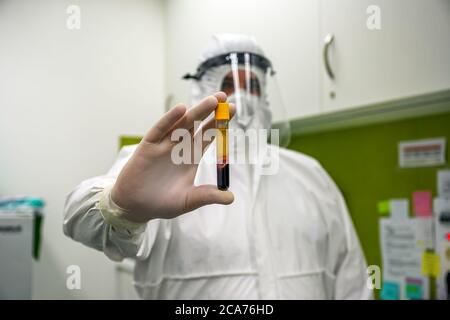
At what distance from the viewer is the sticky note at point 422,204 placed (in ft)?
3.78

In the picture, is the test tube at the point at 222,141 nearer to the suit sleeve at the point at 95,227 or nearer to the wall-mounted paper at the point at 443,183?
the suit sleeve at the point at 95,227

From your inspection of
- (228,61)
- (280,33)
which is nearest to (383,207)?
(280,33)

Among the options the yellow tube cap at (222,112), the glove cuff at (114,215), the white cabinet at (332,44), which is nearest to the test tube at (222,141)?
the yellow tube cap at (222,112)

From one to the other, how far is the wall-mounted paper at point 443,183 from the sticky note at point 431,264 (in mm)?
162

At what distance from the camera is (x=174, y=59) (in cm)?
86

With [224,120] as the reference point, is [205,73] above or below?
above

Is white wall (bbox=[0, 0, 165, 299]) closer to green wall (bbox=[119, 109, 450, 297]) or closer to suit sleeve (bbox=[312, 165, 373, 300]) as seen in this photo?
suit sleeve (bbox=[312, 165, 373, 300])

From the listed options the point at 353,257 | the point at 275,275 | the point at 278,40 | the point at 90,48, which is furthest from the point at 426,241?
the point at 90,48

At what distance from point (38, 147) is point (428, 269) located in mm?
1004

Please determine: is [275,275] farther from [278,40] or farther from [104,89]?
[278,40]

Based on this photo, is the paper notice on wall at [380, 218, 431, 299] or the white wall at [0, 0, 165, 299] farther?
the paper notice on wall at [380, 218, 431, 299]

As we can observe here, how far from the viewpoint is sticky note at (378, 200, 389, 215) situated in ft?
4.14

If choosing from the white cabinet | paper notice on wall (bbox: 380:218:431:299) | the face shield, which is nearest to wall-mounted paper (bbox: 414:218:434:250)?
paper notice on wall (bbox: 380:218:431:299)

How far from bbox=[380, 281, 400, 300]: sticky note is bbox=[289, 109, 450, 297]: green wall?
0.07 meters
